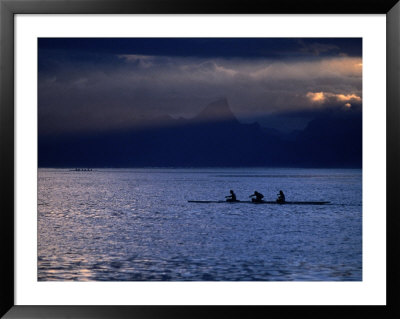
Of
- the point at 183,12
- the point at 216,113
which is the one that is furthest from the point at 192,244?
the point at 216,113

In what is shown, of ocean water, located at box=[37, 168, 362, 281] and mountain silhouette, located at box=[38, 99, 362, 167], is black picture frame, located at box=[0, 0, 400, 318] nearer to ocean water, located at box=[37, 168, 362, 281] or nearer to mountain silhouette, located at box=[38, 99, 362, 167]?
ocean water, located at box=[37, 168, 362, 281]

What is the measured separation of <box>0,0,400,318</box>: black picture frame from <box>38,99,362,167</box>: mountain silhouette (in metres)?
58.7

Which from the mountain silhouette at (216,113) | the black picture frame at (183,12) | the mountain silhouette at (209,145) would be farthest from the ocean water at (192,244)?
the mountain silhouette at (209,145)

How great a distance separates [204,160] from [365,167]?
247 ft

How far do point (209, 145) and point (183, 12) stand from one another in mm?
67844

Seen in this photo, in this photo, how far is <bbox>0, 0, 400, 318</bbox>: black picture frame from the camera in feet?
12.4

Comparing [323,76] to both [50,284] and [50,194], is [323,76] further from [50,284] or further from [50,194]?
[50,284]

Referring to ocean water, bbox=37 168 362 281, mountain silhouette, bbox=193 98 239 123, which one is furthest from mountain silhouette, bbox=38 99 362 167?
ocean water, bbox=37 168 362 281

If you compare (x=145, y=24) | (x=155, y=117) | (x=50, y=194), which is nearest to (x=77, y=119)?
(x=155, y=117)

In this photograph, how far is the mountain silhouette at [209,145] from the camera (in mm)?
65375

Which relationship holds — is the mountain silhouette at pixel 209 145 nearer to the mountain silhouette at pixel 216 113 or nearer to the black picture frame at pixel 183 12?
the mountain silhouette at pixel 216 113

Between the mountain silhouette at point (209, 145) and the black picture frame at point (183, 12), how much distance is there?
5875 cm

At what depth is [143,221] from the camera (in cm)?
2405

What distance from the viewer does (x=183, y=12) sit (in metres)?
3.93
